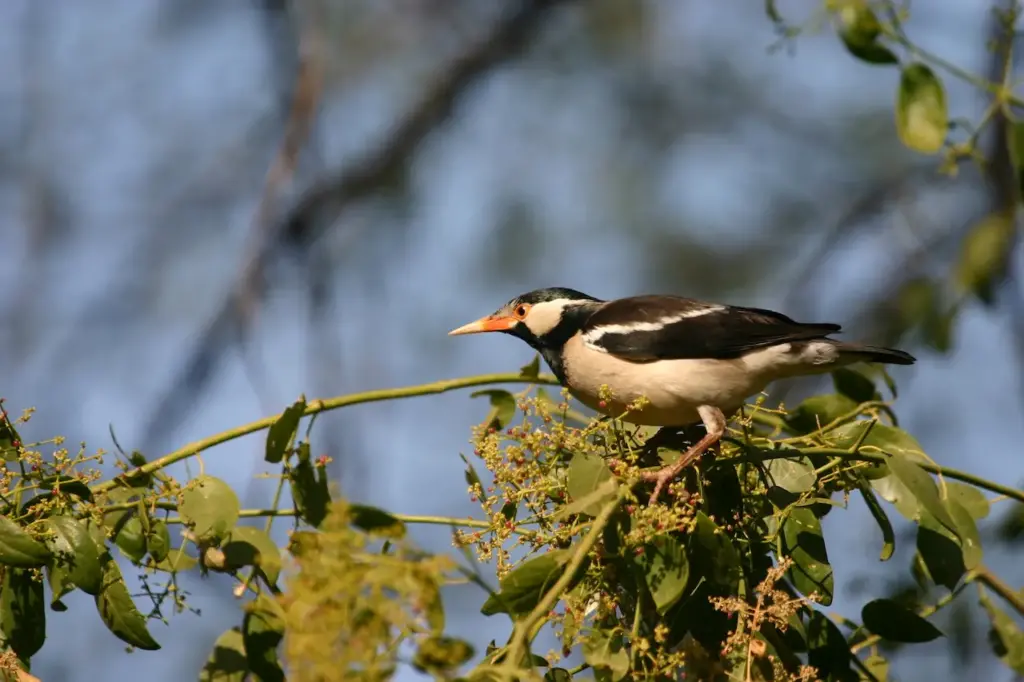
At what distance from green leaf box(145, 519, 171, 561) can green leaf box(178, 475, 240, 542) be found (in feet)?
0.41

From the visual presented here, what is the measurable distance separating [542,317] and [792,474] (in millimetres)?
2039

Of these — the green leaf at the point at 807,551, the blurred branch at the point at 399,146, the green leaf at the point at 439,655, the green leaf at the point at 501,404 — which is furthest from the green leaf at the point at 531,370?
the blurred branch at the point at 399,146

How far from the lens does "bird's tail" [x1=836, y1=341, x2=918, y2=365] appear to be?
421cm

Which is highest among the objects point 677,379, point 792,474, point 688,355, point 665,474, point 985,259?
point 985,259

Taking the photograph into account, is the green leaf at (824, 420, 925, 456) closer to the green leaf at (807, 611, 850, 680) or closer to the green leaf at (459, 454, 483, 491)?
the green leaf at (807, 611, 850, 680)

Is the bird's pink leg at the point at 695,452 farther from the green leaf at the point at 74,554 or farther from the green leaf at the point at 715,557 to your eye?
the green leaf at the point at 74,554

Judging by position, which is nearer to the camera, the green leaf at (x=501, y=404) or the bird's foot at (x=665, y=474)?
the bird's foot at (x=665, y=474)

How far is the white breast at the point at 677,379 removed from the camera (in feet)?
13.8

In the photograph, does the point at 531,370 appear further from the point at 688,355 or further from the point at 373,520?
the point at 373,520

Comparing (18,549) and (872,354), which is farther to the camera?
(872,354)

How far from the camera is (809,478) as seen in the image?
312 centimetres

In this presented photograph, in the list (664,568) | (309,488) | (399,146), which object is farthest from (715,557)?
(399,146)

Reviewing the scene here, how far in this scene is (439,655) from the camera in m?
1.90

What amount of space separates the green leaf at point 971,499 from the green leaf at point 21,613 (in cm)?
256
